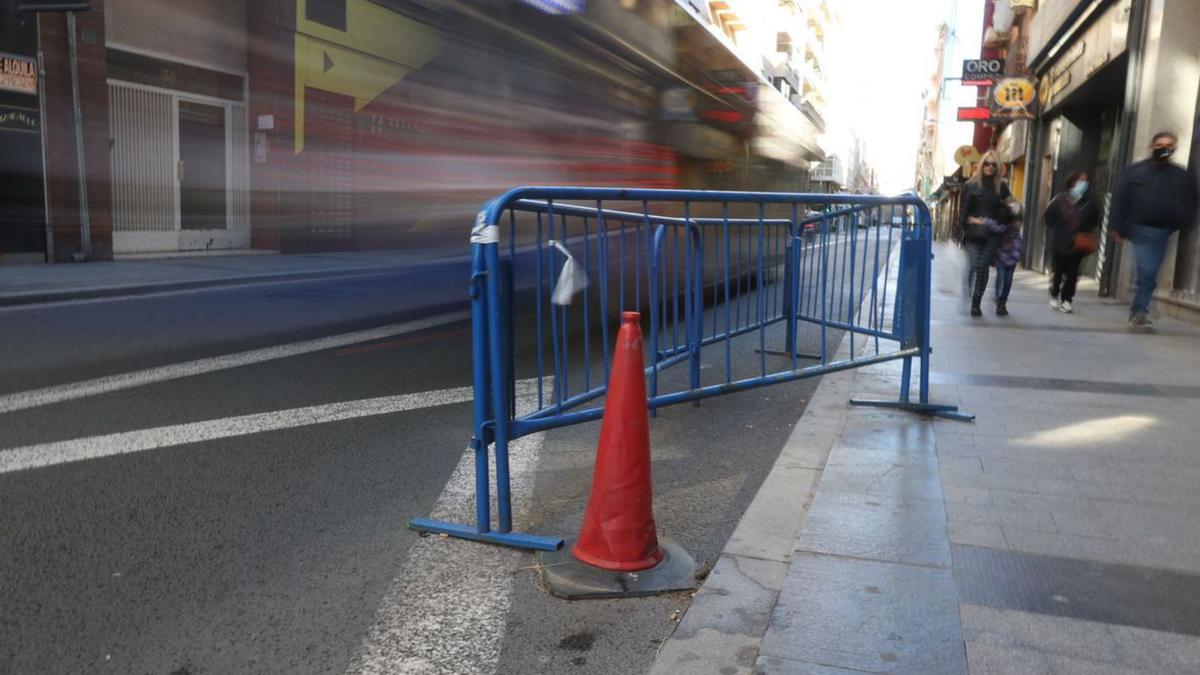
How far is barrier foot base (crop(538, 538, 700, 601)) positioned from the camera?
2.94 metres

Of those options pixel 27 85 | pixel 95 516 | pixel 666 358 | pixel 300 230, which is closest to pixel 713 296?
pixel 666 358

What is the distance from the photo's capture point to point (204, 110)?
631 inches

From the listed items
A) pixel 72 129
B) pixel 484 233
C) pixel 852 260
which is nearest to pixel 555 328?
pixel 484 233

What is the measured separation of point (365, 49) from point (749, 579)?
4.69 meters

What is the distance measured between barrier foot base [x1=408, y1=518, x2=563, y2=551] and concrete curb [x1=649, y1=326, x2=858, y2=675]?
603 mm

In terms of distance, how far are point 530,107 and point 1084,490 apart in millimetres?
4821

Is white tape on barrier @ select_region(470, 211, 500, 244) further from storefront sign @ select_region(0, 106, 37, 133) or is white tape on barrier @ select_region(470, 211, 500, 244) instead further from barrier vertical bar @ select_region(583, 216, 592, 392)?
storefront sign @ select_region(0, 106, 37, 133)

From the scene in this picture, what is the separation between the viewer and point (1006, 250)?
35.0ft

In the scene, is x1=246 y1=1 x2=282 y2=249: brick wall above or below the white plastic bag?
above

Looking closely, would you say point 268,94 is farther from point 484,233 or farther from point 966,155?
point 966,155

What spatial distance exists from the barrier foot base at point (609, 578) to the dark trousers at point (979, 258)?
8602mm

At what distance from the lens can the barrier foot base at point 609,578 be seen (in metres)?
2.94

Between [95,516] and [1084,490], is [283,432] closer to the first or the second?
[95,516]

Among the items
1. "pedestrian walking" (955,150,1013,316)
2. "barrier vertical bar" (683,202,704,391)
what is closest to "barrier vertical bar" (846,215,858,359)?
"barrier vertical bar" (683,202,704,391)
